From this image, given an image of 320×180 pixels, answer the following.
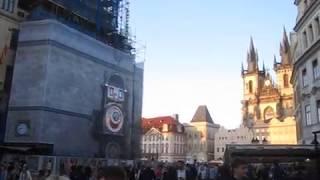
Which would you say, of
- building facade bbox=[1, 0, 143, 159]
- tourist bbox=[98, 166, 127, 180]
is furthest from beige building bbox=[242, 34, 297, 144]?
tourist bbox=[98, 166, 127, 180]

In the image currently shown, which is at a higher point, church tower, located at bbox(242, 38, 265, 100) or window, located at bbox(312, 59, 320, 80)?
church tower, located at bbox(242, 38, 265, 100)

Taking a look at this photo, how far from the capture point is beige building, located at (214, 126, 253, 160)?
102838mm

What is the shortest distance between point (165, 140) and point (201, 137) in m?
10.2

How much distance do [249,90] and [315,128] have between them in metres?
91.2

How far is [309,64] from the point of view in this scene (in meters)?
30.0

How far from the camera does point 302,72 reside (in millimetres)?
32031

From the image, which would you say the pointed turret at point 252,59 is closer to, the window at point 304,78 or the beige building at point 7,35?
the window at point 304,78

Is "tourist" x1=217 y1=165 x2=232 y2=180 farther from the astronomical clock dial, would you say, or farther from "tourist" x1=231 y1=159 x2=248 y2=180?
the astronomical clock dial

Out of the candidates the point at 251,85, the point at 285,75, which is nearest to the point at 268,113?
the point at 285,75

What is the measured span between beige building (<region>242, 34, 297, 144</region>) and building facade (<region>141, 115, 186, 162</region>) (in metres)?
17.0

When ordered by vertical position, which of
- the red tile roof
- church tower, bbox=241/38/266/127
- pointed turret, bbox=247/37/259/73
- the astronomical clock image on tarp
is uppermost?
pointed turret, bbox=247/37/259/73

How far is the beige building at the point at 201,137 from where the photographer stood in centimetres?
11375

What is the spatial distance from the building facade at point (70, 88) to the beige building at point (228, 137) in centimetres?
6092

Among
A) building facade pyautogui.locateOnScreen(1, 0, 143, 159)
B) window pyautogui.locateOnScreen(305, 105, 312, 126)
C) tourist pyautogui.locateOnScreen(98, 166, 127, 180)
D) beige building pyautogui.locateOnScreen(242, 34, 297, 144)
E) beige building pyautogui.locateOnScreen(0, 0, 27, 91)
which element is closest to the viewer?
tourist pyautogui.locateOnScreen(98, 166, 127, 180)
